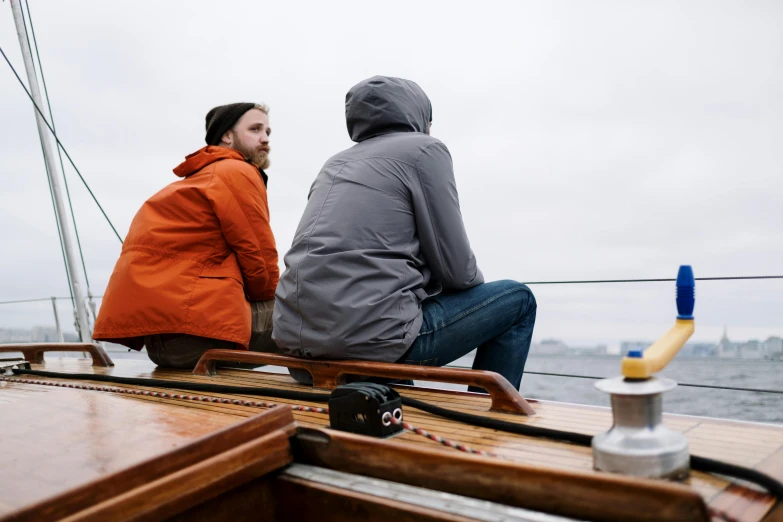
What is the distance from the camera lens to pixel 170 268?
2307 mm

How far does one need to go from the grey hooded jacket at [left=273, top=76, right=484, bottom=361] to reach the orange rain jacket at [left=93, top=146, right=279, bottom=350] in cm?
45

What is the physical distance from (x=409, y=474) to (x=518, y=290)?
1.08 metres

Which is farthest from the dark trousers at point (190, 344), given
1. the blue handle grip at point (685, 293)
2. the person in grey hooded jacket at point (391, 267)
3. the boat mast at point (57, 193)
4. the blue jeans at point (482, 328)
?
the boat mast at point (57, 193)

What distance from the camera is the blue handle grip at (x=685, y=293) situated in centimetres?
106

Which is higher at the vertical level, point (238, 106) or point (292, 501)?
point (238, 106)

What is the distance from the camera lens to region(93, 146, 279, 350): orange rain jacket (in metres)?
2.28

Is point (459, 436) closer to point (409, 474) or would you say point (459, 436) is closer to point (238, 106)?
point (409, 474)

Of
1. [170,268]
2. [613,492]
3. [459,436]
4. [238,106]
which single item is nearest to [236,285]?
[170,268]

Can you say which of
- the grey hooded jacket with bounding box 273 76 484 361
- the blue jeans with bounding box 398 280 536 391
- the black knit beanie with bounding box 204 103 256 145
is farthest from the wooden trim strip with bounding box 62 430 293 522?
the black knit beanie with bounding box 204 103 256 145

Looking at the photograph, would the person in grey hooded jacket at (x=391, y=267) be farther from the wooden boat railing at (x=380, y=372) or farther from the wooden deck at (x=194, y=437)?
the wooden deck at (x=194, y=437)

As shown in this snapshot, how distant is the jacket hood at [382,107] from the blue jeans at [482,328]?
20.4 inches

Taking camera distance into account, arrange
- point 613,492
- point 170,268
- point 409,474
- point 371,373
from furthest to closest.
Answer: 1. point 170,268
2. point 371,373
3. point 409,474
4. point 613,492

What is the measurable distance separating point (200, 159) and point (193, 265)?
1.27 feet

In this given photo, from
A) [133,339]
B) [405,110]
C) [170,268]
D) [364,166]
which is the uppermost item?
[405,110]
